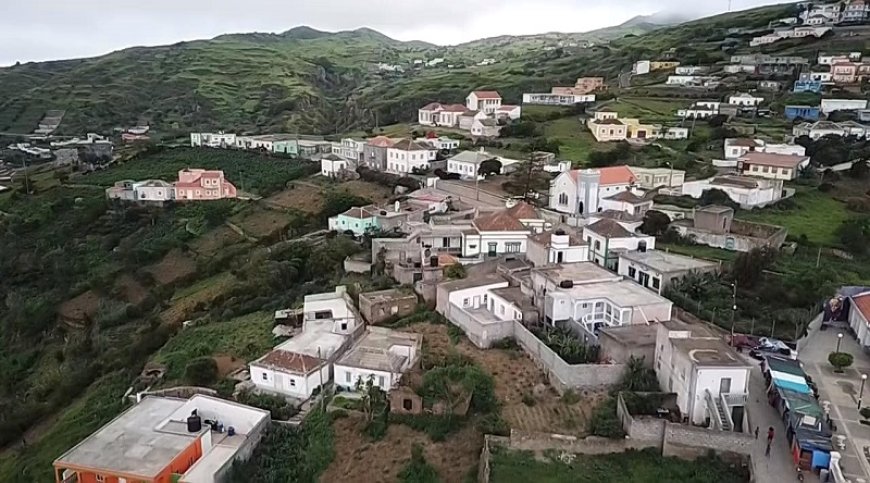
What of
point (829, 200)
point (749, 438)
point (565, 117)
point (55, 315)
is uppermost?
point (565, 117)

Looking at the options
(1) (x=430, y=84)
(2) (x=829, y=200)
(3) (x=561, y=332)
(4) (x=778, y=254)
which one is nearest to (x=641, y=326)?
Answer: (3) (x=561, y=332)

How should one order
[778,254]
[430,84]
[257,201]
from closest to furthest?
[778,254] → [257,201] → [430,84]

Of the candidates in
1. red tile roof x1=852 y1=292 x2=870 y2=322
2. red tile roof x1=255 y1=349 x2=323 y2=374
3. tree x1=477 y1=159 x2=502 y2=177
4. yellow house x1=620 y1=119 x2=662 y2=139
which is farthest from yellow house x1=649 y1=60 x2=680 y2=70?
red tile roof x1=255 y1=349 x2=323 y2=374

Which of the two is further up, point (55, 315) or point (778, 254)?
point (778, 254)

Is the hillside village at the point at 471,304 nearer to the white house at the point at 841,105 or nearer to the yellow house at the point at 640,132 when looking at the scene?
the white house at the point at 841,105

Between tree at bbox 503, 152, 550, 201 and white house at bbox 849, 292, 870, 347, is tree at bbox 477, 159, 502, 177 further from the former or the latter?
white house at bbox 849, 292, 870, 347

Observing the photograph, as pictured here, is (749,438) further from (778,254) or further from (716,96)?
(716,96)

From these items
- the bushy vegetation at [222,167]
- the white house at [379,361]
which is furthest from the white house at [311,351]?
the bushy vegetation at [222,167]
